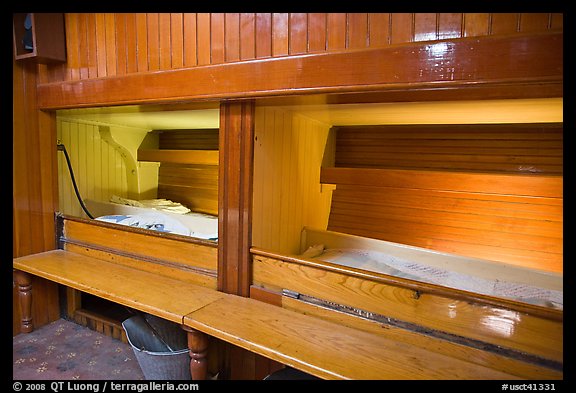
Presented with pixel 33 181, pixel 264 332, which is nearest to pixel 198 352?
pixel 264 332

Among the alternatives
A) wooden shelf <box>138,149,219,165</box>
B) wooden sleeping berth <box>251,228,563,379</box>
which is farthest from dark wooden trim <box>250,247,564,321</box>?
wooden shelf <box>138,149,219,165</box>

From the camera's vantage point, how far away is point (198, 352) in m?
1.76

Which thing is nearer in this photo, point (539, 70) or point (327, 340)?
point (539, 70)

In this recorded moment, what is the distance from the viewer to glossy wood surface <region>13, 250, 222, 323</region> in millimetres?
1832

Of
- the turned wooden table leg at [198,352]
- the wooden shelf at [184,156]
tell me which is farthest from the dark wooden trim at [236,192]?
the wooden shelf at [184,156]

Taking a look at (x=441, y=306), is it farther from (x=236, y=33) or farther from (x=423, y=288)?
(x=236, y=33)

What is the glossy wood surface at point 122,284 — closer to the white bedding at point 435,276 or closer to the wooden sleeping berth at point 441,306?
the wooden sleeping berth at point 441,306

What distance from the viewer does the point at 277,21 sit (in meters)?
1.67

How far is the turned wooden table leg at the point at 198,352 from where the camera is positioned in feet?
5.69

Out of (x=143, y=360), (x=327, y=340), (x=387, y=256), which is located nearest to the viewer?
(x=327, y=340)
